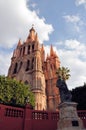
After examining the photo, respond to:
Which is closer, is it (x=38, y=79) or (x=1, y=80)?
(x=1, y=80)

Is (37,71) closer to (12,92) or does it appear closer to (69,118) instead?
(12,92)

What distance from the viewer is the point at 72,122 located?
12.8 metres

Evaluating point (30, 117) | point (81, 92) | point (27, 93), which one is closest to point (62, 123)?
point (30, 117)

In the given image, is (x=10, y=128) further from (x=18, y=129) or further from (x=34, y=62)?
(x=34, y=62)

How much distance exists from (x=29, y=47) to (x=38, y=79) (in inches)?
653

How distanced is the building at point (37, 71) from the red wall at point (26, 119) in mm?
32382

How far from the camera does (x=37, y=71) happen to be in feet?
178

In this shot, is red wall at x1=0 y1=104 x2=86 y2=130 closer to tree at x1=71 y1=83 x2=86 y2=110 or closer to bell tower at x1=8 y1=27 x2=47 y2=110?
tree at x1=71 y1=83 x2=86 y2=110

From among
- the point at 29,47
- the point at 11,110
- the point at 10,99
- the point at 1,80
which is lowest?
the point at 11,110

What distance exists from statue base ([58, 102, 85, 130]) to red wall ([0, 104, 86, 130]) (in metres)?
2.45

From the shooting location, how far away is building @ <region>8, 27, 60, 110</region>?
51.8m

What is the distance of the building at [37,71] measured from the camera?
51844mm

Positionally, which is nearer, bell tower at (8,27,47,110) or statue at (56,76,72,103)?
statue at (56,76,72,103)

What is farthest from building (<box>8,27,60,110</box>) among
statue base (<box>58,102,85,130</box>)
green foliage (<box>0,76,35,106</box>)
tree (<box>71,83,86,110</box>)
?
statue base (<box>58,102,85,130</box>)
